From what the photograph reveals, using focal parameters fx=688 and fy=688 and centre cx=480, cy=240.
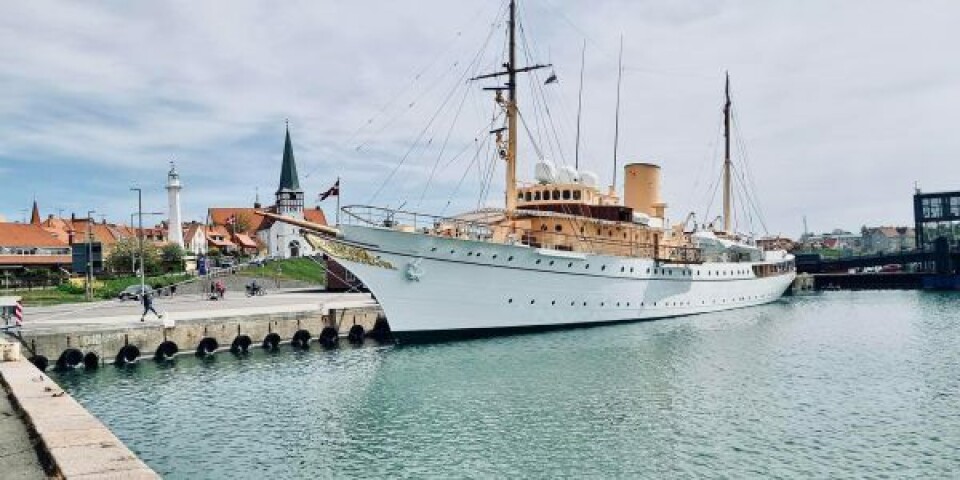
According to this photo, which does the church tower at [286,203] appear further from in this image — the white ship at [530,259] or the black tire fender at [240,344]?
the black tire fender at [240,344]

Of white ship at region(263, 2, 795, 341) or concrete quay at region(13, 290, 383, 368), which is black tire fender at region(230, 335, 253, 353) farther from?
white ship at region(263, 2, 795, 341)

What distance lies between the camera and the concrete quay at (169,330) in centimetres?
2642

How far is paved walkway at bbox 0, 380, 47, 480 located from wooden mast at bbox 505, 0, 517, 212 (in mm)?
25900

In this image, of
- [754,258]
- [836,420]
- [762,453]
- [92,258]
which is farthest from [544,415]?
[754,258]

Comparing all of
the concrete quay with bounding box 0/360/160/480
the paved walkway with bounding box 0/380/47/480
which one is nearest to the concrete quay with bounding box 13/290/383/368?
the concrete quay with bounding box 0/360/160/480

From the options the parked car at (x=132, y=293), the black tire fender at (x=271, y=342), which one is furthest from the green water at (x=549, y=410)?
the parked car at (x=132, y=293)

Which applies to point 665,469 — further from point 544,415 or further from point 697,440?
Result: point 544,415

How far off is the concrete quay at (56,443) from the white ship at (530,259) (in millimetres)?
16369

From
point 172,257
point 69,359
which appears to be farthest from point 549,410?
point 172,257

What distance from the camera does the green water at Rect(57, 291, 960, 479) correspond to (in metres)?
14.4

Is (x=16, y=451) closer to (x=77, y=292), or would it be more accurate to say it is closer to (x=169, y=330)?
(x=169, y=330)

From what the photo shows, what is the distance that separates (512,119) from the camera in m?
36.2

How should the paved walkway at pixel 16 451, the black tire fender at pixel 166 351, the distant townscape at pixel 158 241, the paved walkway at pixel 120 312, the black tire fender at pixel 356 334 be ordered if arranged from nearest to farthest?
the paved walkway at pixel 16 451 < the paved walkway at pixel 120 312 < the black tire fender at pixel 166 351 < the black tire fender at pixel 356 334 < the distant townscape at pixel 158 241

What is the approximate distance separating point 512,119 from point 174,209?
7510cm
